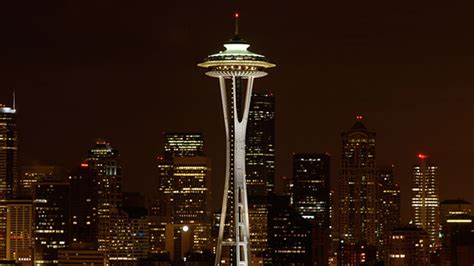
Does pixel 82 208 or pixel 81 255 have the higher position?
pixel 82 208

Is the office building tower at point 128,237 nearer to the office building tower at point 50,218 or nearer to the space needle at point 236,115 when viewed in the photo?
the office building tower at point 50,218

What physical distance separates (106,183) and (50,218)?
4465 millimetres

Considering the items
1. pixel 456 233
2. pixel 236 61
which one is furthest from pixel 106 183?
pixel 236 61

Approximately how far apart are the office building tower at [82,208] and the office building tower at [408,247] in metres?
19.3

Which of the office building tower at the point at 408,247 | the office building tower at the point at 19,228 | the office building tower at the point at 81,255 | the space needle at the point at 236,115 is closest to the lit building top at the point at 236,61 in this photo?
the space needle at the point at 236,115

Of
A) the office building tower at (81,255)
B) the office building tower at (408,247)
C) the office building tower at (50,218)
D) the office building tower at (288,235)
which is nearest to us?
the office building tower at (81,255)

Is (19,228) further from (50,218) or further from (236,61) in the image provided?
(236,61)

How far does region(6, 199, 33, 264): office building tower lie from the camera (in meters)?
110

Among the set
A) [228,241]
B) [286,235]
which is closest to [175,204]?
[286,235]

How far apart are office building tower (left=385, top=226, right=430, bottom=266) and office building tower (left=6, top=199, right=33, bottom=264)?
916 inches

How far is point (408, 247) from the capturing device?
10800 cm

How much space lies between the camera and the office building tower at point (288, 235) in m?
104

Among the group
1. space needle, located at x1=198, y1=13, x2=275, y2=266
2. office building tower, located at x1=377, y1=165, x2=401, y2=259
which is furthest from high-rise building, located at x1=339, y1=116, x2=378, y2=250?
space needle, located at x1=198, y1=13, x2=275, y2=266

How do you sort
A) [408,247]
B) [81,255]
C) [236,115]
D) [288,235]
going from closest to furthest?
[236,115]
[81,255]
[288,235]
[408,247]
